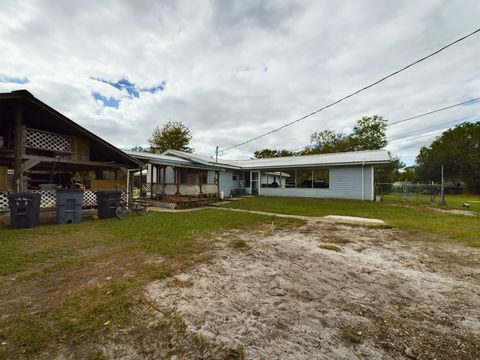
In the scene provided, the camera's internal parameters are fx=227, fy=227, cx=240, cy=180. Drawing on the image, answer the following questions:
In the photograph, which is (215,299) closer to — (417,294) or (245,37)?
(417,294)

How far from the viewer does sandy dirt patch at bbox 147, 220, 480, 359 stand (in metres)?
2.06

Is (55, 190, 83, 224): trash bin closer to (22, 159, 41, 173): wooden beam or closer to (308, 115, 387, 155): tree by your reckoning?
(22, 159, 41, 173): wooden beam

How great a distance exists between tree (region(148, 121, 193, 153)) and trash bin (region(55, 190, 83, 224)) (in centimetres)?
3029

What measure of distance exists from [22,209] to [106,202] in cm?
266

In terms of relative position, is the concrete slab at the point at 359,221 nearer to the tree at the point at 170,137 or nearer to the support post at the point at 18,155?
the support post at the point at 18,155

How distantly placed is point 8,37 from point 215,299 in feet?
41.7

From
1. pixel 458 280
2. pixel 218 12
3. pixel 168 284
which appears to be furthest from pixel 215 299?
pixel 218 12

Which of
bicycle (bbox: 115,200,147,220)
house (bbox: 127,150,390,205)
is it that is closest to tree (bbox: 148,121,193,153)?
house (bbox: 127,150,390,205)

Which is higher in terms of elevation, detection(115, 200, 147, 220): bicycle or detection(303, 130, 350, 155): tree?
A: detection(303, 130, 350, 155): tree

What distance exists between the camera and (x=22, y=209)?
695 cm

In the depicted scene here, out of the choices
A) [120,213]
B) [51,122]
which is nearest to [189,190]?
[120,213]

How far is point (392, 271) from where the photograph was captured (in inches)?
156

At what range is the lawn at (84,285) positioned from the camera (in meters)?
2.07

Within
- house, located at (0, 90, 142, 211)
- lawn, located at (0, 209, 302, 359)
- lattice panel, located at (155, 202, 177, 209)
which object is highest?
house, located at (0, 90, 142, 211)
